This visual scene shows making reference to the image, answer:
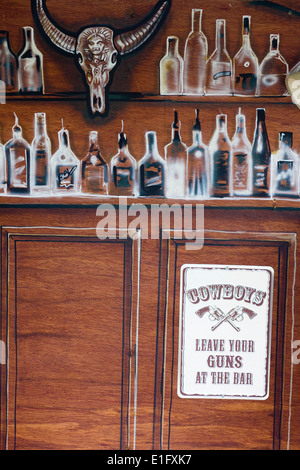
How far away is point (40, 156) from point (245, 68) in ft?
3.60

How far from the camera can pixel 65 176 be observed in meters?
1.88

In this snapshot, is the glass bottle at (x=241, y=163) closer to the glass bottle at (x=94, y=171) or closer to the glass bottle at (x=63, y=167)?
the glass bottle at (x=94, y=171)

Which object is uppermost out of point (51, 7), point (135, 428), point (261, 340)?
point (51, 7)

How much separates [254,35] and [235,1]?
19 cm

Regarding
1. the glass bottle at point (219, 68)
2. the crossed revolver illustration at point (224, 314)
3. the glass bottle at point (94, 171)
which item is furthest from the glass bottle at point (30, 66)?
the crossed revolver illustration at point (224, 314)

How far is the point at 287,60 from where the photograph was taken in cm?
185

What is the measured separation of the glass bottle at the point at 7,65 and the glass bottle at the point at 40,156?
0.19m

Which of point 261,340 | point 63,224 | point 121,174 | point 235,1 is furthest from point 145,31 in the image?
point 261,340

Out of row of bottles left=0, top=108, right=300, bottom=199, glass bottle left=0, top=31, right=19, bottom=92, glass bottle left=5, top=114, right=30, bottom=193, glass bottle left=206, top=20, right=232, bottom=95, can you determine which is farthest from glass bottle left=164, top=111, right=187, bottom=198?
glass bottle left=0, top=31, right=19, bottom=92

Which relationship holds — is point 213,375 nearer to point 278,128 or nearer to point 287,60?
point 278,128

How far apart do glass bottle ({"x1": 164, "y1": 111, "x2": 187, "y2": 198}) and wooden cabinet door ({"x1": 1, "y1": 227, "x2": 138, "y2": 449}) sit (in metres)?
0.35

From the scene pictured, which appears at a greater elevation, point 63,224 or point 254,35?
point 254,35

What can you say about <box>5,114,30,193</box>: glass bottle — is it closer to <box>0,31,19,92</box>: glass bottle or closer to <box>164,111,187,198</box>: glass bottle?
<box>0,31,19,92</box>: glass bottle

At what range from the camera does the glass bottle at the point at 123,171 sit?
1.88m
